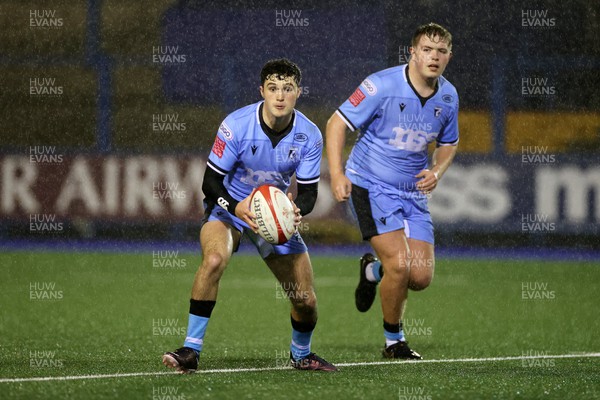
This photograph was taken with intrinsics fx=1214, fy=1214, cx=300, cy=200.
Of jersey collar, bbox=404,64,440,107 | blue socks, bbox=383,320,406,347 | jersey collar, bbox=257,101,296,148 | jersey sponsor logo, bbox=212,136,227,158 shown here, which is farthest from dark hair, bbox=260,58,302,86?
blue socks, bbox=383,320,406,347

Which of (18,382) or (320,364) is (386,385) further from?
(18,382)

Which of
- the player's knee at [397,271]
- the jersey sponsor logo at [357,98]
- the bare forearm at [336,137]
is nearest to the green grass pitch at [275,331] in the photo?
the player's knee at [397,271]

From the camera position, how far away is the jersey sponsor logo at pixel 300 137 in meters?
7.24

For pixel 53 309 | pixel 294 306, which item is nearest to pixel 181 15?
pixel 53 309

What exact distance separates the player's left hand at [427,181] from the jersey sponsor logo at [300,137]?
3.62 ft

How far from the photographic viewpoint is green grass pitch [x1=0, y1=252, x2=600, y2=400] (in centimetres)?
642

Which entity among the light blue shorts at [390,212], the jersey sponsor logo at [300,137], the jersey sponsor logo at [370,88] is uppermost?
the jersey sponsor logo at [370,88]

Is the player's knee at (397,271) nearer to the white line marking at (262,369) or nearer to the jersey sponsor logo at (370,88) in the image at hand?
the white line marking at (262,369)

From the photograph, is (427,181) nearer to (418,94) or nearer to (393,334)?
(418,94)

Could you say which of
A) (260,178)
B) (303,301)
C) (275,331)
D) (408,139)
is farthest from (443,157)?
(275,331)

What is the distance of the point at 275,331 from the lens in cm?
928

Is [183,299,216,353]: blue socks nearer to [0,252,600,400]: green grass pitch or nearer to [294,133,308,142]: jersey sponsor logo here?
[0,252,600,400]: green grass pitch

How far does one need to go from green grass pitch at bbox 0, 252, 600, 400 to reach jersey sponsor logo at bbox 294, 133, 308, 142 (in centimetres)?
137

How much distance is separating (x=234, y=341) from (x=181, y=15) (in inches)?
381
